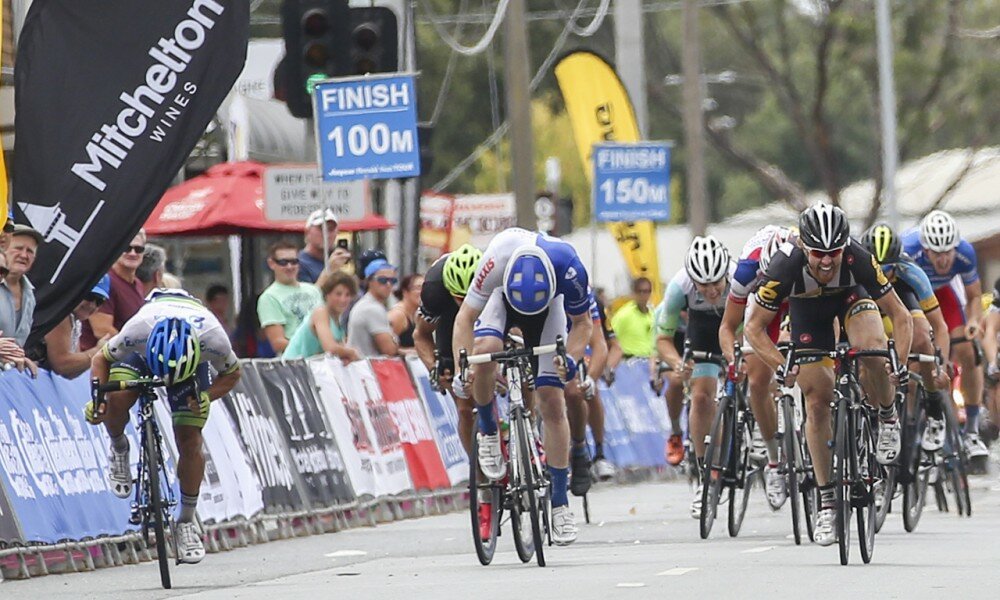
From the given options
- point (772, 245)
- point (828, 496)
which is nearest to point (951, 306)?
point (772, 245)

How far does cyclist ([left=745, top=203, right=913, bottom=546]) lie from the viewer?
39.0ft

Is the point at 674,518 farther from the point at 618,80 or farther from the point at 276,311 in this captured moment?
the point at 618,80

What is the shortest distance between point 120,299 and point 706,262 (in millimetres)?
3751

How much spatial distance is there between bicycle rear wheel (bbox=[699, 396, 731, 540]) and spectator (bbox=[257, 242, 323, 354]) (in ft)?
14.9

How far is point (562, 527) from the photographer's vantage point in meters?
13.2

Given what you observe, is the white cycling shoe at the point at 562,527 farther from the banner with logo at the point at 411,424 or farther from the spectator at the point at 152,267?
the banner with logo at the point at 411,424

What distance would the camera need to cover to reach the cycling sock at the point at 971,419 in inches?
736

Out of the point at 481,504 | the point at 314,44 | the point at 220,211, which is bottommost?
the point at 481,504

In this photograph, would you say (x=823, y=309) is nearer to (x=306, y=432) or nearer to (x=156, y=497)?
(x=156, y=497)

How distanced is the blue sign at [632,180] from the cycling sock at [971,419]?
8.01 m

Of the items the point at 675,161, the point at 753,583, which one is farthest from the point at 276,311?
the point at 675,161

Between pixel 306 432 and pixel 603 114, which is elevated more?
pixel 603 114

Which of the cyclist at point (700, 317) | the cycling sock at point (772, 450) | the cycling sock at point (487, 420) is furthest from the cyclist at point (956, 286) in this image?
the cycling sock at point (487, 420)

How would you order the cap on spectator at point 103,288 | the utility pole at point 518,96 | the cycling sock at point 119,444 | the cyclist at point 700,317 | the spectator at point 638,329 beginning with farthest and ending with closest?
1. the spectator at point 638,329
2. the utility pole at point 518,96
3. the cyclist at point 700,317
4. the cap on spectator at point 103,288
5. the cycling sock at point 119,444
